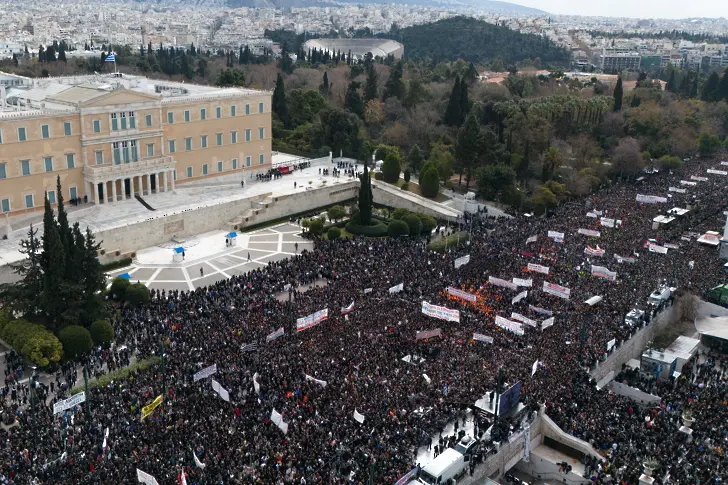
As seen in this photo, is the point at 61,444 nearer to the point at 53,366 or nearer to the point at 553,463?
the point at 53,366

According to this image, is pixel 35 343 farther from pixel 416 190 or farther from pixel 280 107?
pixel 280 107

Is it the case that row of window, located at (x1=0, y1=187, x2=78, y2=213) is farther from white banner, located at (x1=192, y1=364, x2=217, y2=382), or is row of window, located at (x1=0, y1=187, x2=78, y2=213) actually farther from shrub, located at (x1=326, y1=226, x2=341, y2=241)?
white banner, located at (x1=192, y1=364, x2=217, y2=382)

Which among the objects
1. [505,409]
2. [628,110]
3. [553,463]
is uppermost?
[628,110]

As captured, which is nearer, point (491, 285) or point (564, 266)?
point (491, 285)

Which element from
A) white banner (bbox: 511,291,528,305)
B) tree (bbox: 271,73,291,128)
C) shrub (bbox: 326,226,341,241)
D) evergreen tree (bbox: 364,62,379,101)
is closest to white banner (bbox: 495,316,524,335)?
white banner (bbox: 511,291,528,305)

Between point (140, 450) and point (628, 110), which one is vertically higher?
point (628, 110)

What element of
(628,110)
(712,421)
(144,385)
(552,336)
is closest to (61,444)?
(144,385)

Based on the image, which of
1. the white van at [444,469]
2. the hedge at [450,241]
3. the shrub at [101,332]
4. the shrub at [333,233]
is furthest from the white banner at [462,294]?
the shrub at [101,332]

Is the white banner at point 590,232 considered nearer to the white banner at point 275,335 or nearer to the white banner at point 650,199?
the white banner at point 650,199
